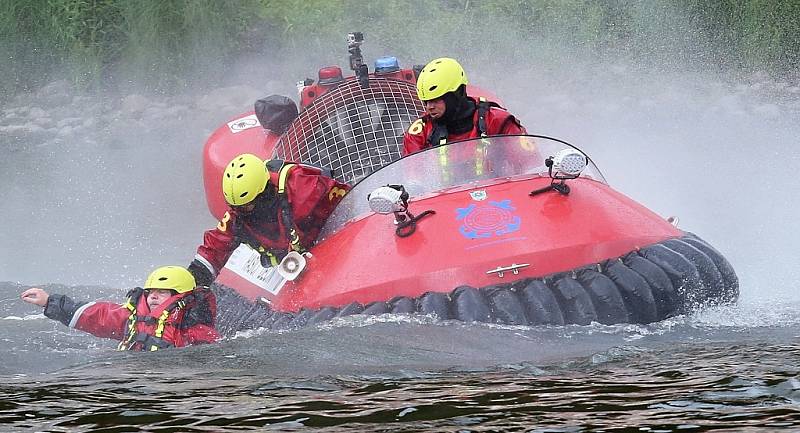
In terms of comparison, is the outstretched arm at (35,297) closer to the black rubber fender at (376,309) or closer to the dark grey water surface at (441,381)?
the dark grey water surface at (441,381)

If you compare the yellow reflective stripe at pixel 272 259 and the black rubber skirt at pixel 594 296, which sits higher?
the yellow reflective stripe at pixel 272 259

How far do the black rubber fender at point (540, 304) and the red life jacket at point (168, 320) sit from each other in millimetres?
1798

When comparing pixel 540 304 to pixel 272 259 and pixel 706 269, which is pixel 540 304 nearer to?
pixel 706 269

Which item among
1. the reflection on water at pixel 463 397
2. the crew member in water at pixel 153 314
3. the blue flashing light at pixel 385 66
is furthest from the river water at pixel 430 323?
the blue flashing light at pixel 385 66

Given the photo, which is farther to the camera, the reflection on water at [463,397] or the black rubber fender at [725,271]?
the black rubber fender at [725,271]

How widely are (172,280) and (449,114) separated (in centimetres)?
174

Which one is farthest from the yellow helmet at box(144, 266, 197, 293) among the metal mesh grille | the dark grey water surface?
the metal mesh grille

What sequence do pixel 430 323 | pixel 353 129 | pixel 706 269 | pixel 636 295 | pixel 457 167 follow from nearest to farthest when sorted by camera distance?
pixel 430 323
pixel 636 295
pixel 706 269
pixel 457 167
pixel 353 129

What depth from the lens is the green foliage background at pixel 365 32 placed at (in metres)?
15.5

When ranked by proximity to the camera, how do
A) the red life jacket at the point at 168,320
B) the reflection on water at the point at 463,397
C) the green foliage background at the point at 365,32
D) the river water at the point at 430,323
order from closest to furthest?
the reflection on water at the point at 463,397 → the river water at the point at 430,323 → the red life jacket at the point at 168,320 → the green foliage background at the point at 365,32

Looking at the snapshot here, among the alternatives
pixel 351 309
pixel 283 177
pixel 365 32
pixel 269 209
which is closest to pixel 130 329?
pixel 269 209

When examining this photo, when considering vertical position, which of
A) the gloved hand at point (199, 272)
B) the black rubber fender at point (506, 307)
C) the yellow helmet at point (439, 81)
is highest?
the yellow helmet at point (439, 81)

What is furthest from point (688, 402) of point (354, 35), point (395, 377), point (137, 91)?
point (137, 91)

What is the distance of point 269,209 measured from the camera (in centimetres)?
650
